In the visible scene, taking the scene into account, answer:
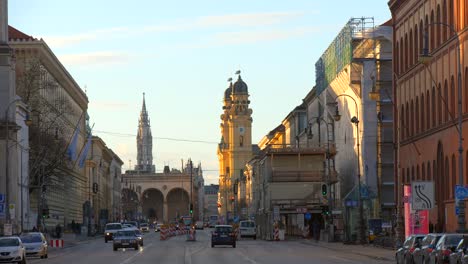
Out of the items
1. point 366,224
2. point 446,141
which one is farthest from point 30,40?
point 446,141

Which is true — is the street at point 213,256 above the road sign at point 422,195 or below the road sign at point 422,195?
below

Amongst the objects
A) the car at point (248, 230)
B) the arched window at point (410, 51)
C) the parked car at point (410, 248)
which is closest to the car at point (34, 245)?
the parked car at point (410, 248)

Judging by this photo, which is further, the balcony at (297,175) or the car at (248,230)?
the car at (248,230)

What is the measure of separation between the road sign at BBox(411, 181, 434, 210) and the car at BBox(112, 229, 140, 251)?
89.8 feet

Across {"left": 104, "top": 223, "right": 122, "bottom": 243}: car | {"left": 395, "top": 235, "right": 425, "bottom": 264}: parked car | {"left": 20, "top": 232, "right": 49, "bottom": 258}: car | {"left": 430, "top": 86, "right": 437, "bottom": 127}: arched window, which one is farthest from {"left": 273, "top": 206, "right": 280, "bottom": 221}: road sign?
{"left": 395, "top": 235, "right": 425, "bottom": 264}: parked car

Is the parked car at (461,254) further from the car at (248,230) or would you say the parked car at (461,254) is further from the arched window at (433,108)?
the car at (248,230)

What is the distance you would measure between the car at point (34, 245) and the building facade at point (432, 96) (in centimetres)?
1863

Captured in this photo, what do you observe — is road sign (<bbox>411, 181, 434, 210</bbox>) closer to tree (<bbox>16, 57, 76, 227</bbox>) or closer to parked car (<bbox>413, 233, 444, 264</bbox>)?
parked car (<bbox>413, 233, 444, 264</bbox>)

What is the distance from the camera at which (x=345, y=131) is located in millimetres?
112812

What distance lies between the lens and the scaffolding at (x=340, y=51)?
10214cm

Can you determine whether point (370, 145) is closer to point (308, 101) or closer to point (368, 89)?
point (368, 89)

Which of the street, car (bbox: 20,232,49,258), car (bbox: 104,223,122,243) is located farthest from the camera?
car (bbox: 104,223,122,243)

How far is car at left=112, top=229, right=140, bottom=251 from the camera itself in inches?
2923

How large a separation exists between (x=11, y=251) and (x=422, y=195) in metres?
18.2
